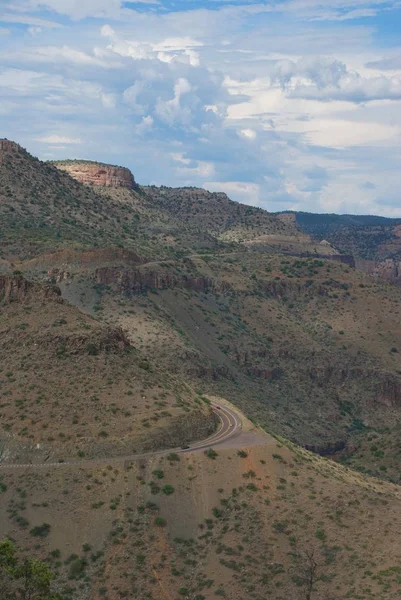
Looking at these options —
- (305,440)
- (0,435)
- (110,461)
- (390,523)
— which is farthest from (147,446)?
(305,440)

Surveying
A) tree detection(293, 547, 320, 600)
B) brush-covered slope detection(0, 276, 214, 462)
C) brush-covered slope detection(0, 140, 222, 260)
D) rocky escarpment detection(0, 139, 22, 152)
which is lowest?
tree detection(293, 547, 320, 600)

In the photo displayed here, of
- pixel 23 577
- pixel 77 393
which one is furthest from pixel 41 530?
pixel 77 393

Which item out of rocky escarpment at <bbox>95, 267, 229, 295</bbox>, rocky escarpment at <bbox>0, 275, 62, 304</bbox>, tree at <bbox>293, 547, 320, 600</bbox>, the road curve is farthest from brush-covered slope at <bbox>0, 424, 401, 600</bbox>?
rocky escarpment at <bbox>95, 267, 229, 295</bbox>

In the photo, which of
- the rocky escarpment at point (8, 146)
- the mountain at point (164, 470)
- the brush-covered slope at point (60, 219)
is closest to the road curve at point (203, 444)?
the mountain at point (164, 470)

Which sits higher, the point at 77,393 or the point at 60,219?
the point at 60,219

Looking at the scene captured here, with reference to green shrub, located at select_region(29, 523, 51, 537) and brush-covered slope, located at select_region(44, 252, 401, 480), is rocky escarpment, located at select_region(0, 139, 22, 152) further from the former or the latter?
green shrub, located at select_region(29, 523, 51, 537)

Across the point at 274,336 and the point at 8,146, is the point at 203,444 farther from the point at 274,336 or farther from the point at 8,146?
the point at 8,146
